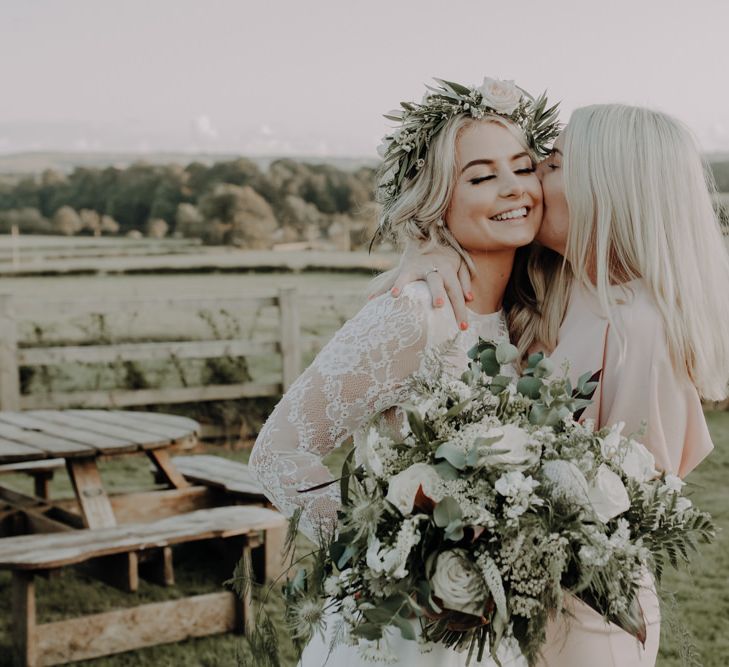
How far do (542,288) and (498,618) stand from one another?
4.30ft

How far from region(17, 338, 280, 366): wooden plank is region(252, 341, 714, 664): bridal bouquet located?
756cm

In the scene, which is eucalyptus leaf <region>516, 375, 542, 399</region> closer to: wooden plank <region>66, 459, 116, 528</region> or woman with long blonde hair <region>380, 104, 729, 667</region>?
woman with long blonde hair <region>380, 104, 729, 667</region>

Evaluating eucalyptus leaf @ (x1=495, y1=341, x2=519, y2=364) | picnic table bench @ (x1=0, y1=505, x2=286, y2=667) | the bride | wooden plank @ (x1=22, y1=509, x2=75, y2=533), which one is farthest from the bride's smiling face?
wooden plank @ (x1=22, y1=509, x2=75, y2=533)

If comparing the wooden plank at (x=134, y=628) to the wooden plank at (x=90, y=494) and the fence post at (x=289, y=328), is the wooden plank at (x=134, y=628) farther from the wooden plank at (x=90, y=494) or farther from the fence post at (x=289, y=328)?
the fence post at (x=289, y=328)

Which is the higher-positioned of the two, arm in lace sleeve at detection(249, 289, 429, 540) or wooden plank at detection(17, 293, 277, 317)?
arm in lace sleeve at detection(249, 289, 429, 540)

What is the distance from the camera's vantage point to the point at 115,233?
1248cm

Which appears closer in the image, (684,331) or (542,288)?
(684,331)

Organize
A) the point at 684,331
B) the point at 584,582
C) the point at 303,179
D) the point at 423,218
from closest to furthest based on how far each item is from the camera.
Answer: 1. the point at 584,582
2. the point at 684,331
3. the point at 423,218
4. the point at 303,179

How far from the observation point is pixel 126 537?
495 cm

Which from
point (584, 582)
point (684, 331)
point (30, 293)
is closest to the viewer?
point (584, 582)

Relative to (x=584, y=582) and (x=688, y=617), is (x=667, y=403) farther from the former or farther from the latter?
(x=688, y=617)

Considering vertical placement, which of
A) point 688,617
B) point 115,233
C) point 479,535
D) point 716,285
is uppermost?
point 716,285

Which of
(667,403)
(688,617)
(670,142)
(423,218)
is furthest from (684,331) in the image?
(688,617)

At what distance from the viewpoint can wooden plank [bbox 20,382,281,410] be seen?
31.1 feet
